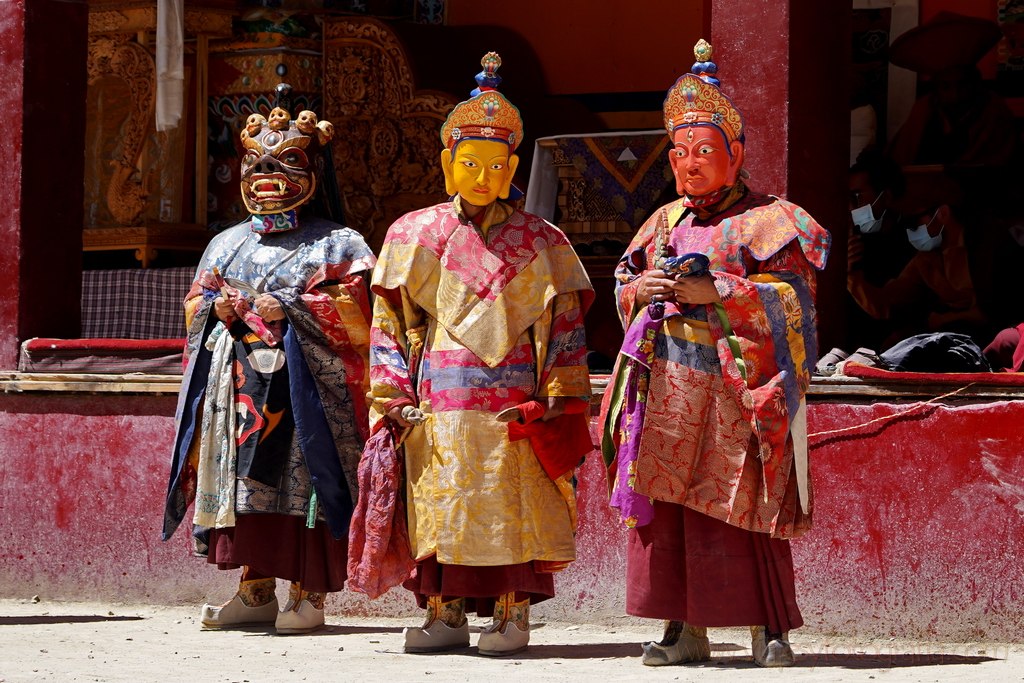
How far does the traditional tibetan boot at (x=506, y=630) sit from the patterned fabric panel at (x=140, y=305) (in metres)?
3.83

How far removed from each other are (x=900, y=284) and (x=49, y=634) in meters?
4.00

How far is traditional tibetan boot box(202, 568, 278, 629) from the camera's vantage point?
689 centimetres

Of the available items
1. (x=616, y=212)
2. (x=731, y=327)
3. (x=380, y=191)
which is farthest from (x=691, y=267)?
(x=380, y=191)

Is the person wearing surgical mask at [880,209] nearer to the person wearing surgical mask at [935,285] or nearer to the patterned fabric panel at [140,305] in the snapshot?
the person wearing surgical mask at [935,285]

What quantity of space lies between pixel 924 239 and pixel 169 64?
3.61m

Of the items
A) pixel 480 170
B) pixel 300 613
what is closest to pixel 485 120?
pixel 480 170

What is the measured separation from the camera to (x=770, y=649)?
18.6ft

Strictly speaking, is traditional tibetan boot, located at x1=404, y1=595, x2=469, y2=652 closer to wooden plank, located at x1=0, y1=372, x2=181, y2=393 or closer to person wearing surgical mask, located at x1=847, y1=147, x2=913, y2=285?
wooden plank, located at x1=0, y1=372, x2=181, y2=393

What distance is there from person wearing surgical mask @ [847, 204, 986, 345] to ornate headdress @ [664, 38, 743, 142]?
7.48 feet

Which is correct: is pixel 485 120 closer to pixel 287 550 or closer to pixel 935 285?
pixel 287 550

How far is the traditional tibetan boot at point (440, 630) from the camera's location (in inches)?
244

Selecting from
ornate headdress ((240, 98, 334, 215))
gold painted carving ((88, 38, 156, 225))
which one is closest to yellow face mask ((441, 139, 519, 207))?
ornate headdress ((240, 98, 334, 215))

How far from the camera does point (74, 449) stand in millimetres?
7820

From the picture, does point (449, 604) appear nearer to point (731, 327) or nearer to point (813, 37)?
point (731, 327)
